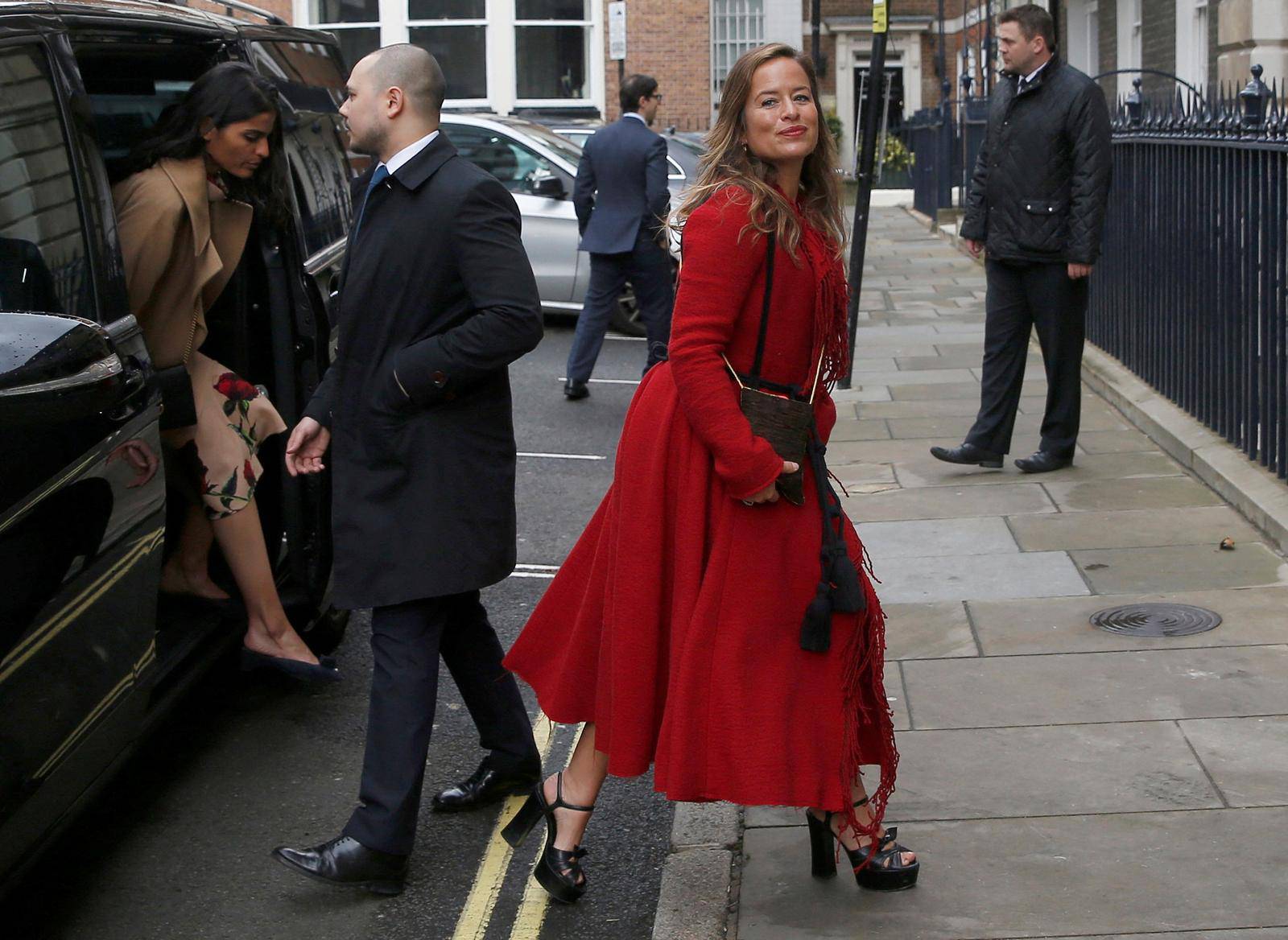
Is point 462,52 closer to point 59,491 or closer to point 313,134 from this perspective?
point 313,134

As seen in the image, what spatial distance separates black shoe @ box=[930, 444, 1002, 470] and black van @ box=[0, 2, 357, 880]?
11.8ft

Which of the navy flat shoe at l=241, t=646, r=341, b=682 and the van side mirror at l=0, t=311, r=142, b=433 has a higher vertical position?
the van side mirror at l=0, t=311, r=142, b=433

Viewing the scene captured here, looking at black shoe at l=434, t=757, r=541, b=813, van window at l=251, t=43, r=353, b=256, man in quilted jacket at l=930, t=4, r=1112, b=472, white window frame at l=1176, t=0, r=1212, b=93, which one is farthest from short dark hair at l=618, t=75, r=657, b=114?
white window frame at l=1176, t=0, r=1212, b=93

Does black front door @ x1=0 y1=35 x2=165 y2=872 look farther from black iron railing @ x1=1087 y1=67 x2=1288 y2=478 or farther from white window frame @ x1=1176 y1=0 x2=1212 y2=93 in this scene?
white window frame @ x1=1176 y1=0 x2=1212 y2=93

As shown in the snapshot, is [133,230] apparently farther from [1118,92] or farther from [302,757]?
[1118,92]

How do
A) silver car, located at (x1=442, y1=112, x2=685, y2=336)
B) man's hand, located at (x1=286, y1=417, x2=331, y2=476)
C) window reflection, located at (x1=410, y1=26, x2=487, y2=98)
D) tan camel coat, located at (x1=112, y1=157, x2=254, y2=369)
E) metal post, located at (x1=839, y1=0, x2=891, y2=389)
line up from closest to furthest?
1. man's hand, located at (x1=286, y1=417, x2=331, y2=476)
2. tan camel coat, located at (x1=112, y1=157, x2=254, y2=369)
3. metal post, located at (x1=839, y1=0, x2=891, y2=389)
4. silver car, located at (x1=442, y1=112, x2=685, y2=336)
5. window reflection, located at (x1=410, y1=26, x2=487, y2=98)

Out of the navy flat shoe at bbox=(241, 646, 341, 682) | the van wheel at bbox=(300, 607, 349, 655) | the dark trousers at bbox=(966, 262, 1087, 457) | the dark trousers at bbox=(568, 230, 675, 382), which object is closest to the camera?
the navy flat shoe at bbox=(241, 646, 341, 682)

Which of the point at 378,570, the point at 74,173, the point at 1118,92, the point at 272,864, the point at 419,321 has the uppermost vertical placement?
the point at 1118,92

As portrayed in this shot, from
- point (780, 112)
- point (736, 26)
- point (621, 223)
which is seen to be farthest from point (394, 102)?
point (736, 26)

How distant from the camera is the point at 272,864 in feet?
13.6

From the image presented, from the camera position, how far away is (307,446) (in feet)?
13.0

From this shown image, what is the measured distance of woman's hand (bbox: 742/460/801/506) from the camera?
10.9ft

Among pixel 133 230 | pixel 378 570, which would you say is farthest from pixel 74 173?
pixel 378 570

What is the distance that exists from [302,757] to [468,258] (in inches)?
70.9
